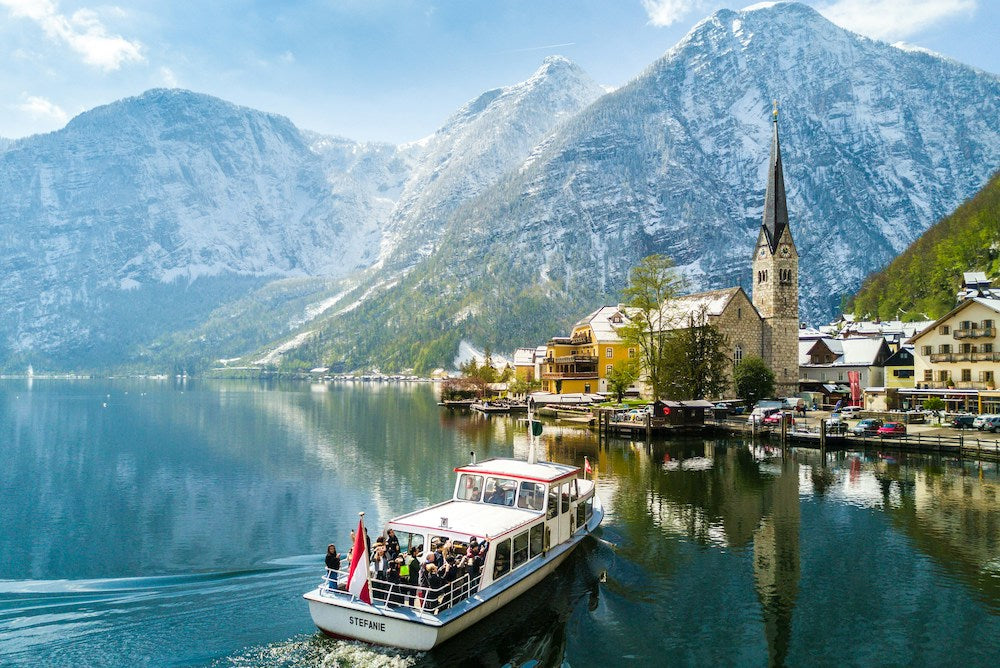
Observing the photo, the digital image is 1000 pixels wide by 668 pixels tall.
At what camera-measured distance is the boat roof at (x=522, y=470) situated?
29.5m

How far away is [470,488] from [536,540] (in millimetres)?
3866

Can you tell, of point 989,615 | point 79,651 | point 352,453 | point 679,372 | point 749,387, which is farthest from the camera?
point 749,387

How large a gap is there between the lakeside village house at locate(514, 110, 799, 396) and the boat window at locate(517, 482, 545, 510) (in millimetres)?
74363

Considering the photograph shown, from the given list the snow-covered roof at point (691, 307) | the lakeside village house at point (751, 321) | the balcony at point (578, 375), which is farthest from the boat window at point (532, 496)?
the balcony at point (578, 375)

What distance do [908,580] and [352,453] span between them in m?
52.2

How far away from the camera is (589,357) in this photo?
122625mm

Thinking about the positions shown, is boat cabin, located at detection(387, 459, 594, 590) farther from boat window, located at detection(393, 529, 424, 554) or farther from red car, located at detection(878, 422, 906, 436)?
red car, located at detection(878, 422, 906, 436)

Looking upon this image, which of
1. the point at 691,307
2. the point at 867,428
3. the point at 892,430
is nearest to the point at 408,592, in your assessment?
the point at 892,430

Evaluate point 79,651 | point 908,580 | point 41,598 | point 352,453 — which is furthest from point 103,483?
point 908,580

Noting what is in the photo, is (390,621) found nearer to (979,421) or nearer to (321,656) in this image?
(321,656)

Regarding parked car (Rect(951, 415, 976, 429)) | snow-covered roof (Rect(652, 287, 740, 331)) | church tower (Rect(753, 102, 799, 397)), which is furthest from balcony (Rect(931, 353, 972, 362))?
snow-covered roof (Rect(652, 287, 740, 331))

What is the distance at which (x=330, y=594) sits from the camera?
2208cm

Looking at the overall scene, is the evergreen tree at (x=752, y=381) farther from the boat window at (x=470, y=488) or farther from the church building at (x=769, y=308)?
the boat window at (x=470, y=488)

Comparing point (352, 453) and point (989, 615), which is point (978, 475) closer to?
point (989, 615)
